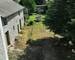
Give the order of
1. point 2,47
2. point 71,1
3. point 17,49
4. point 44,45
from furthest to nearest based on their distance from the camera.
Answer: point 44,45, point 17,49, point 71,1, point 2,47

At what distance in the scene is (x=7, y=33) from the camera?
64.5 feet

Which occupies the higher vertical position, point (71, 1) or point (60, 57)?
point (71, 1)

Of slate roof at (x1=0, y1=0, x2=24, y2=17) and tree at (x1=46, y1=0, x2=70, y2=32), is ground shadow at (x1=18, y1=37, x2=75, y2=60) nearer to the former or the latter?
tree at (x1=46, y1=0, x2=70, y2=32)

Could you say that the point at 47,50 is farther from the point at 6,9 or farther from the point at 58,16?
the point at 6,9

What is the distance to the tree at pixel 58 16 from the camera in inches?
747

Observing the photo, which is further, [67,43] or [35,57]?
[67,43]

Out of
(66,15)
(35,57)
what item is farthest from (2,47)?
(66,15)

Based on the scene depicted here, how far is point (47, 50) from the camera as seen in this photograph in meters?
19.2

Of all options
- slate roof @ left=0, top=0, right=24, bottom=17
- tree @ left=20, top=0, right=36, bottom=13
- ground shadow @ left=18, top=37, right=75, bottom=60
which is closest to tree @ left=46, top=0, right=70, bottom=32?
ground shadow @ left=18, top=37, right=75, bottom=60

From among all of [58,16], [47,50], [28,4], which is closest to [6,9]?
[58,16]

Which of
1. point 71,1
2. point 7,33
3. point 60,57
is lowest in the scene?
point 60,57

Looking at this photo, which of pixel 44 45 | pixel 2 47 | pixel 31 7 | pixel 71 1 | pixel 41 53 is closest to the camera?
pixel 2 47

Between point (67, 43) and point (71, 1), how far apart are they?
17.2 feet

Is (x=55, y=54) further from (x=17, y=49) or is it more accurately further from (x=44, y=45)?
(x=17, y=49)
